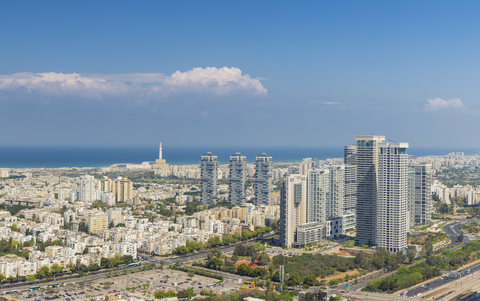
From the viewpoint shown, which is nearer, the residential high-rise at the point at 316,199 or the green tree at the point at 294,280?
the green tree at the point at 294,280

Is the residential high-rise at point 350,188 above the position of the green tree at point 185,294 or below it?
above

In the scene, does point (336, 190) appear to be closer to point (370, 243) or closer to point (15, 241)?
point (370, 243)

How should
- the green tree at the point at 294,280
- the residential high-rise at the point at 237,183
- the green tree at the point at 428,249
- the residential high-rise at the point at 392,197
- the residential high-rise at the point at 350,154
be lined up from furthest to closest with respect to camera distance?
the residential high-rise at the point at 237,183 → the residential high-rise at the point at 350,154 → the residential high-rise at the point at 392,197 → the green tree at the point at 428,249 → the green tree at the point at 294,280

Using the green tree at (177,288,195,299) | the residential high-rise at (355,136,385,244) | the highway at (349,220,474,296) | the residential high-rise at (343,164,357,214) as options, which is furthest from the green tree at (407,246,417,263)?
the green tree at (177,288,195,299)

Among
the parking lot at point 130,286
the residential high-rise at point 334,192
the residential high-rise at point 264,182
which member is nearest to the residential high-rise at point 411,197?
the residential high-rise at point 334,192

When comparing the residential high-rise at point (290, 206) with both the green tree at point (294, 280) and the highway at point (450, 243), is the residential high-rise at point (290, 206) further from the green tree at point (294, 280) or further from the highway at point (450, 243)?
the green tree at point (294, 280)

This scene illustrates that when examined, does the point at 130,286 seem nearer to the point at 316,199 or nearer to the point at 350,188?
the point at 316,199

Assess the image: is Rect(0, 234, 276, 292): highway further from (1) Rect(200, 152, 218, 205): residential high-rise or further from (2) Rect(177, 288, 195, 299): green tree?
(1) Rect(200, 152, 218, 205): residential high-rise
